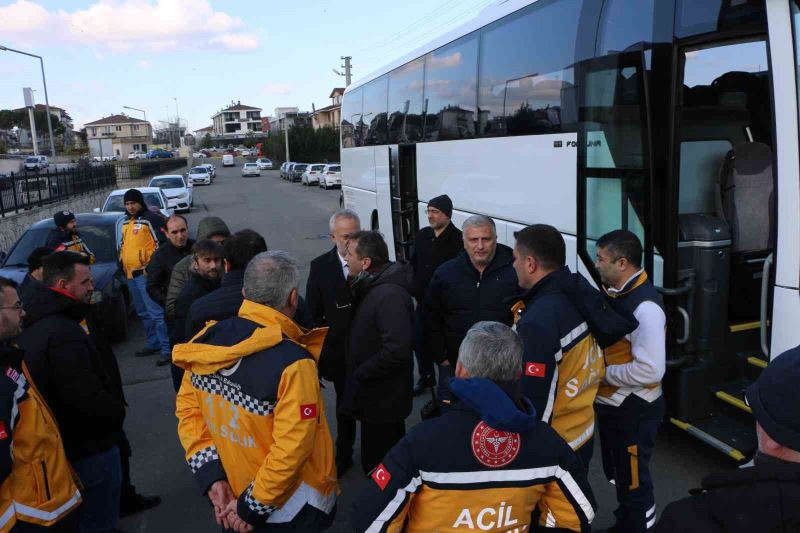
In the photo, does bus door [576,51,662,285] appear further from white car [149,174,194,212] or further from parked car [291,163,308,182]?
parked car [291,163,308,182]

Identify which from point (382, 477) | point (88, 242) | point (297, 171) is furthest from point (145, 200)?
point (297, 171)

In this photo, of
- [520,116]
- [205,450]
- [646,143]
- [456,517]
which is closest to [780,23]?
[646,143]

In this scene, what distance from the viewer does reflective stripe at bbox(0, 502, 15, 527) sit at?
2549 millimetres

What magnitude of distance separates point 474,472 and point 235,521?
1155 mm

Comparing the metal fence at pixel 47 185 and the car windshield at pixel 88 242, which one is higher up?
the metal fence at pixel 47 185

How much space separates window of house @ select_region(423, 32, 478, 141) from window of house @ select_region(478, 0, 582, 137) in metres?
0.29

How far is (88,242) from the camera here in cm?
930

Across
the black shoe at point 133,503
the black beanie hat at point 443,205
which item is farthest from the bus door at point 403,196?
the black shoe at point 133,503

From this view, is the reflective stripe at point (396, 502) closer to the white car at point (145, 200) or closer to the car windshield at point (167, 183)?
the white car at point (145, 200)

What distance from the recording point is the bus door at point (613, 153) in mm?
4668

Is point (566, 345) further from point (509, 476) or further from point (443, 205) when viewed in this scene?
point (443, 205)

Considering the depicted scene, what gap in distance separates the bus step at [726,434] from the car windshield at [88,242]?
791 cm

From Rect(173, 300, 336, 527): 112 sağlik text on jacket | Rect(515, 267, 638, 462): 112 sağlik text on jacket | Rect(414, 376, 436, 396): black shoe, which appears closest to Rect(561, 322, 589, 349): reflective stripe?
Rect(515, 267, 638, 462): 112 sağlik text on jacket

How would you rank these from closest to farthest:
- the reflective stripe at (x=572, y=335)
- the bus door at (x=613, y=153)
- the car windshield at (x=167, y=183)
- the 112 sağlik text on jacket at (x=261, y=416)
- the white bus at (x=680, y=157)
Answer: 1. the 112 sağlik text on jacket at (x=261, y=416)
2. the reflective stripe at (x=572, y=335)
3. the white bus at (x=680, y=157)
4. the bus door at (x=613, y=153)
5. the car windshield at (x=167, y=183)
